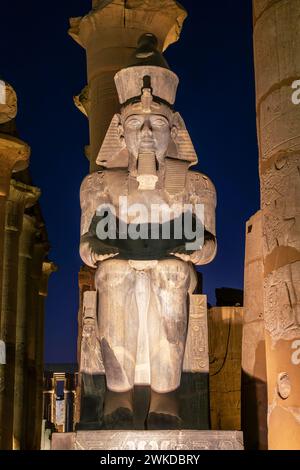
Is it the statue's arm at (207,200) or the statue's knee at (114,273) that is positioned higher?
the statue's arm at (207,200)

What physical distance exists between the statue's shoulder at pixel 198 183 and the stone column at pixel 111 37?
848cm

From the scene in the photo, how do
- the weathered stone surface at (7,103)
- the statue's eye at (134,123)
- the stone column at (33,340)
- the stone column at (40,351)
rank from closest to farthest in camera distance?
the statue's eye at (134,123) → the weathered stone surface at (7,103) → the stone column at (33,340) → the stone column at (40,351)

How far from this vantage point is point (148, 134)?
800 cm

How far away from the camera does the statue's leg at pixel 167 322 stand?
7.24 metres

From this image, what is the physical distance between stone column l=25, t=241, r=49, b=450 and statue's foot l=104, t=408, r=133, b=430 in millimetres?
14488

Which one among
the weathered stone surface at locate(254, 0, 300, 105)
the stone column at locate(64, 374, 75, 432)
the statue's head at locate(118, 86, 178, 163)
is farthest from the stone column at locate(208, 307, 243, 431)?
the stone column at locate(64, 374, 75, 432)

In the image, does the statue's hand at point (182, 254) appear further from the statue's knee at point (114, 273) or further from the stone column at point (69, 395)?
the stone column at point (69, 395)

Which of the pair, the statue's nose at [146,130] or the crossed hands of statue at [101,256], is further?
the statue's nose at [146,130]

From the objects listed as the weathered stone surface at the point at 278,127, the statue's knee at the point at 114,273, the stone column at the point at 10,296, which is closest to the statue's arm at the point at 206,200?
the statue's knee at the point at 114,273

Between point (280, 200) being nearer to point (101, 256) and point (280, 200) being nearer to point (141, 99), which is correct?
point (141, 99)

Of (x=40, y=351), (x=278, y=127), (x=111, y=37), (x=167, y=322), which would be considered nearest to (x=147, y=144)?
(x=167, y=322)

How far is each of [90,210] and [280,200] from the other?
265 cm

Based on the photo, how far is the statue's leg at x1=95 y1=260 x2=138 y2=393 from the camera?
7273 millimetres

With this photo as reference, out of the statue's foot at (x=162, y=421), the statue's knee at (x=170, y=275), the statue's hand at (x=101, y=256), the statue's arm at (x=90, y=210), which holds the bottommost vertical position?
the statue's foot at (x=162, y=421)
